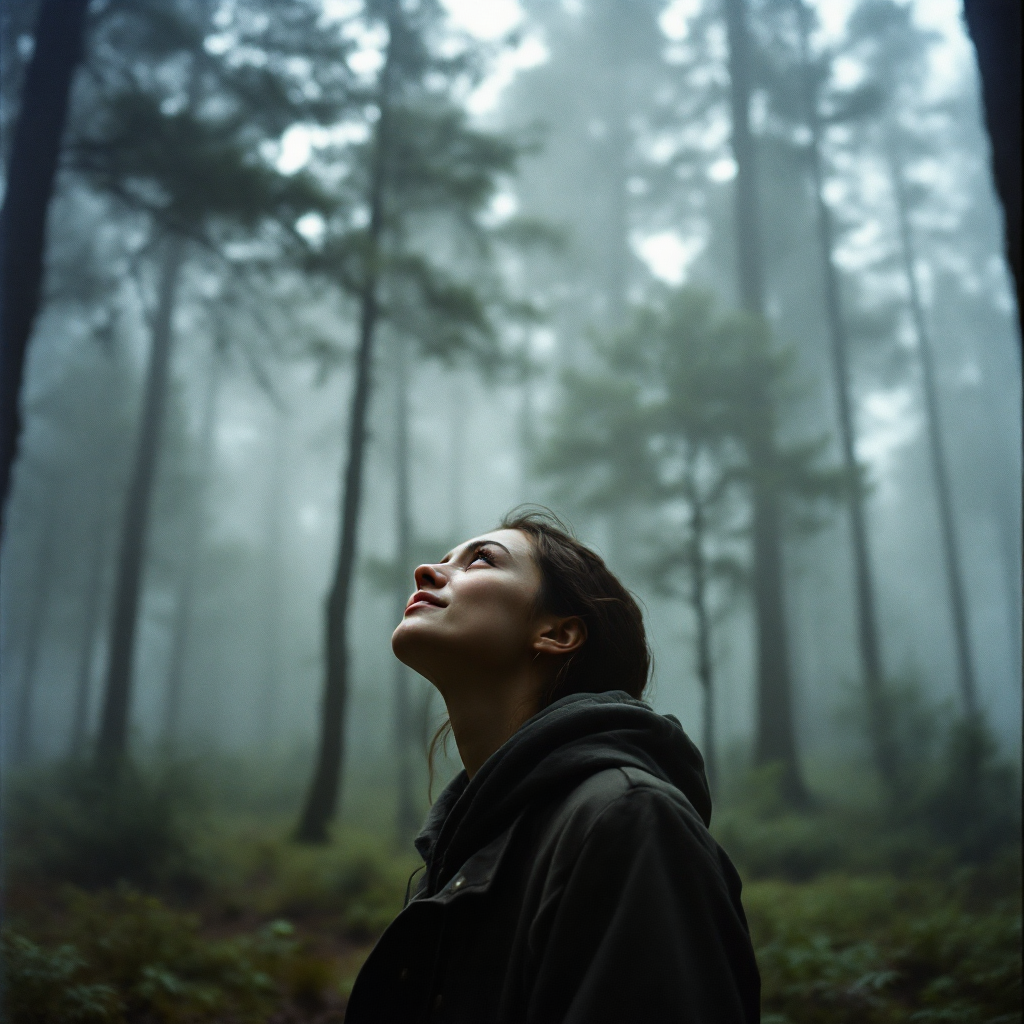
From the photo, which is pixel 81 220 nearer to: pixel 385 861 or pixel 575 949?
pixel 385 861

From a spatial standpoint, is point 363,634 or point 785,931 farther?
point 363,634

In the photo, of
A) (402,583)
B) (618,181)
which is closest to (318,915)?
(402,583)

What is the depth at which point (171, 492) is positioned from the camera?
70.4ft

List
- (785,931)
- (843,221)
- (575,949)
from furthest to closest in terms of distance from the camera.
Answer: (843,221) < (785,931) < (575,949)

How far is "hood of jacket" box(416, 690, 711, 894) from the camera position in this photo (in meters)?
1.54

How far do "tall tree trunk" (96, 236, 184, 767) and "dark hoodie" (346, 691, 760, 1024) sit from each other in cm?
1076

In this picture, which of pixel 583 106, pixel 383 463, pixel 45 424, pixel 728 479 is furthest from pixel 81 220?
pixel 728 479

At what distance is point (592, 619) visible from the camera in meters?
2.09

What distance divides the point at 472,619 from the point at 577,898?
0.83 meters

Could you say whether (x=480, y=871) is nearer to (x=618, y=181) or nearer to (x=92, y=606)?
(x=92, y=606)

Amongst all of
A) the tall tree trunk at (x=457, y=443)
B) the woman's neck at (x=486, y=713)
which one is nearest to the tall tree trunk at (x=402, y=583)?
the tall tree trunk at (x=457, y=443)

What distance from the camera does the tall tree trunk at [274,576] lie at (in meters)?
28.1

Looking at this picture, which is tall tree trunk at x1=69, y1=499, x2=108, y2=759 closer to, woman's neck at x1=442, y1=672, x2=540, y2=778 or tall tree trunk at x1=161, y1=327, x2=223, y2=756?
tall tree trunk at x1=161, y1=327, x2=223, y2=756

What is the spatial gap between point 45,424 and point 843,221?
24.0 metres
